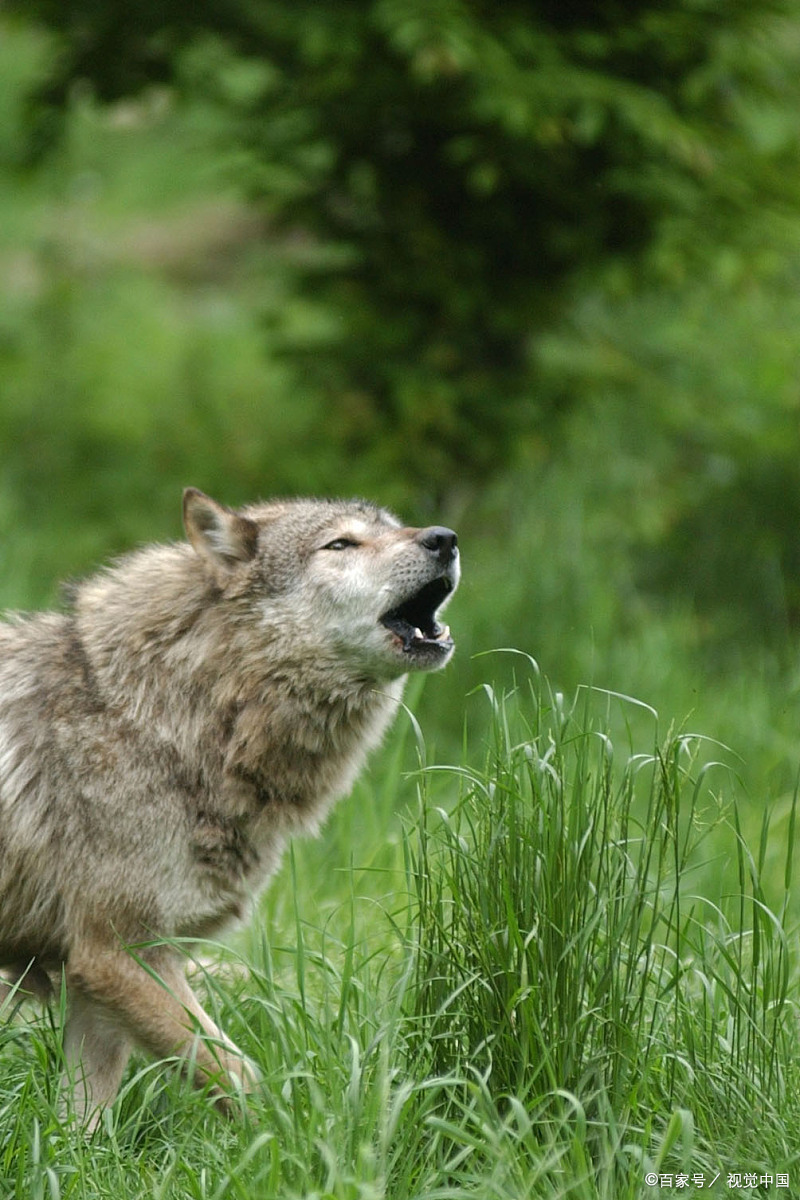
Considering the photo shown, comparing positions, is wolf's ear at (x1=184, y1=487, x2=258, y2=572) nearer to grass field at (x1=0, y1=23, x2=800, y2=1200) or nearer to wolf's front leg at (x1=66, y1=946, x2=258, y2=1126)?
grass field at (x1=0, y1=23, x2=800, y2=1200)

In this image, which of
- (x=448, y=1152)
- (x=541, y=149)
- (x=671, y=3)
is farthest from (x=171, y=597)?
(x=671, y=3)

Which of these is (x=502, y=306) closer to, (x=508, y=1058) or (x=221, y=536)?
(x=221, y=536)

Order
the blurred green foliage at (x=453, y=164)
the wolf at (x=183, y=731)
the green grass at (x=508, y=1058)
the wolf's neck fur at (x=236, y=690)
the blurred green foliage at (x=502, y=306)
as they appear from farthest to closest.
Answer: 1. the blurred green foliage at (x=453, y=164)
2. the blurred green foliage at (x=502, y=306)
3. the wolf's neck fur at (x=236, y=690)
4. the wolf at (x=183, y=731)
5. the green grass at (x=508, y=1058)

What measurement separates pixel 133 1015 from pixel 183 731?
2.44 feet

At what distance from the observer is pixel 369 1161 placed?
257cm

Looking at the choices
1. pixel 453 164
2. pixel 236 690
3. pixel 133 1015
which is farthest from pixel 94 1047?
pixel 453 164

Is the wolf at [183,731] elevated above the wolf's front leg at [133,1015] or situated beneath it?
elevated above

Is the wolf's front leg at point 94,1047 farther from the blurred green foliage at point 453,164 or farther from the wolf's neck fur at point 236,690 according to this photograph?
the blurred green foliage at point 453,164

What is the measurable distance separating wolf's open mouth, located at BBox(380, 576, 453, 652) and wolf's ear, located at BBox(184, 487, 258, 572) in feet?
1.51

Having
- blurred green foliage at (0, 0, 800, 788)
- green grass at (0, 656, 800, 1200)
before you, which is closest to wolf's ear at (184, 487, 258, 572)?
green grass at (0, 656, 800, 1200)

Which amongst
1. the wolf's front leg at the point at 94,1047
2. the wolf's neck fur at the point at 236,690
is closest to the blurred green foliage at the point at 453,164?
the wolf's neck fur at the point at 236,690

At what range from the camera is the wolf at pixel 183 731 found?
354 centimetres

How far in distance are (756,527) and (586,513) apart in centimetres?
108

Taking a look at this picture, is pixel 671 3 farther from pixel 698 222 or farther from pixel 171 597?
pixel 171 597
